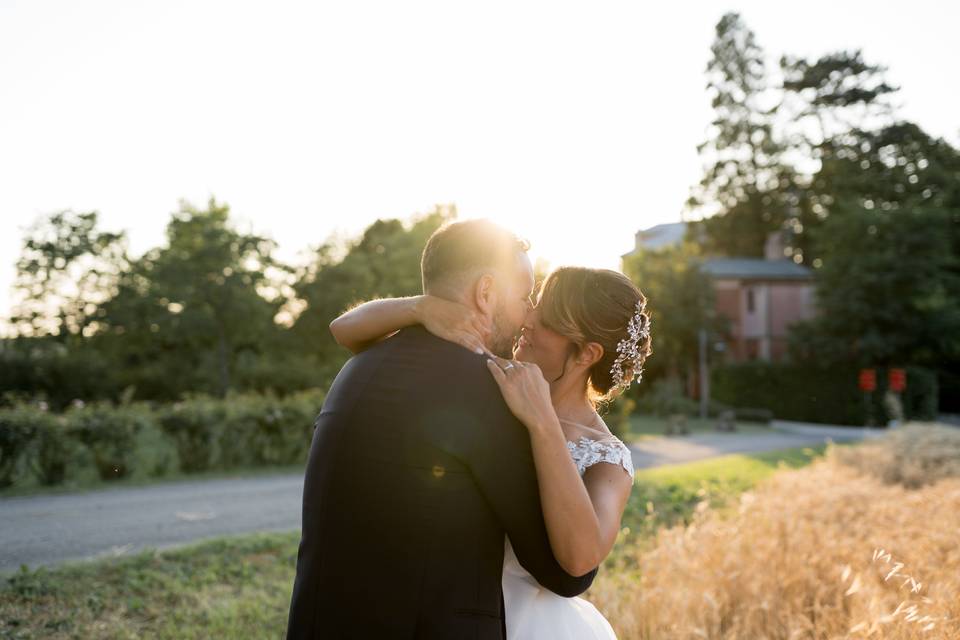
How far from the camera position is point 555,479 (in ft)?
7.00

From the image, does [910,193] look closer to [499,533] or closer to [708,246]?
[708,246]

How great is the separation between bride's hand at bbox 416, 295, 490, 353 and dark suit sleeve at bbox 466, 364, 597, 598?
0.33 ft

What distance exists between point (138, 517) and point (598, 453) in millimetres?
9659

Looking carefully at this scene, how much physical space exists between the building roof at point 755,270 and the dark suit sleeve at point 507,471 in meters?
49.9

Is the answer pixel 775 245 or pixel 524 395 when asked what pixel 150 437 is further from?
pixel 775 245

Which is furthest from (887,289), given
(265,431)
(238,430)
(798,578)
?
(798,578)

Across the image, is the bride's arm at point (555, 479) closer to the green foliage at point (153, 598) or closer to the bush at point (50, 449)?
the green foliage at point (153, 598)

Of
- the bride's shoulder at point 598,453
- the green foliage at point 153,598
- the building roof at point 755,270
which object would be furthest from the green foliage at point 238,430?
the building roof at point 755,270

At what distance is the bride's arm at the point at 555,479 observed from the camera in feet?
7.02

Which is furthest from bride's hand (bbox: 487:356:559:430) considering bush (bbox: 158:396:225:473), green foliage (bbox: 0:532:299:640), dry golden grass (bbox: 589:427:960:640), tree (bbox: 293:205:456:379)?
tree (bbox: 293:205:456:379)

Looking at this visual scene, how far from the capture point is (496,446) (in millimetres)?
2100

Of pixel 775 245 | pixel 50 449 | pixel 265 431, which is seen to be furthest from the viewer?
pixel 775 245

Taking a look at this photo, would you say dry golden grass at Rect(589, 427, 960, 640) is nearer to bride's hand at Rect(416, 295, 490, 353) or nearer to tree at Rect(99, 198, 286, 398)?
bride's hand at Rect(416, 295, 490, 353)

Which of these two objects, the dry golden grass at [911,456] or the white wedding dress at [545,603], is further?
the dry golden grass at [911,456]
